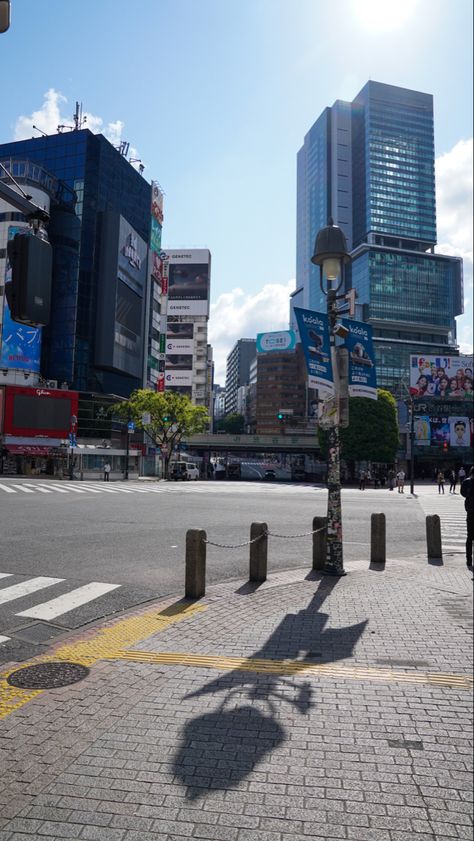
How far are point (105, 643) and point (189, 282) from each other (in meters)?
128

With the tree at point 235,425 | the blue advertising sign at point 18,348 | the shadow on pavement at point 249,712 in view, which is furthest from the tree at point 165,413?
the tree at point 235,425

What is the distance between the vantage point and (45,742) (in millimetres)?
3902

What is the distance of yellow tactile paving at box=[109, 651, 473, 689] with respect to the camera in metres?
4.79

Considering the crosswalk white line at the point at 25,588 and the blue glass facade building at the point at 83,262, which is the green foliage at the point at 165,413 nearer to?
the blue glass facade building at the point at 83,262

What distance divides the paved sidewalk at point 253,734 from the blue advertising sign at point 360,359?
3727mm

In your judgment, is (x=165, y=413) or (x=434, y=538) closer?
(x=434, y=538)

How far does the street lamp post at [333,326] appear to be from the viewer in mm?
8906

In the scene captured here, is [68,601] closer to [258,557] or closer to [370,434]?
[258,557]

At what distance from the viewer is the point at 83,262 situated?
247 ft

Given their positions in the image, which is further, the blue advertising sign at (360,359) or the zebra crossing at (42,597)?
the blue advertising sign at (360,359)

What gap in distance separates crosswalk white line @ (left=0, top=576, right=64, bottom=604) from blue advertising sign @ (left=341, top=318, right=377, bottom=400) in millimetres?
6091

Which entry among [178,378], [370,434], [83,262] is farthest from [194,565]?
[178,378]

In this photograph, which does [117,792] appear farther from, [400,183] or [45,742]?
[400,183]

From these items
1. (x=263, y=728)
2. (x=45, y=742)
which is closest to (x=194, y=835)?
(x=263, y=728)
